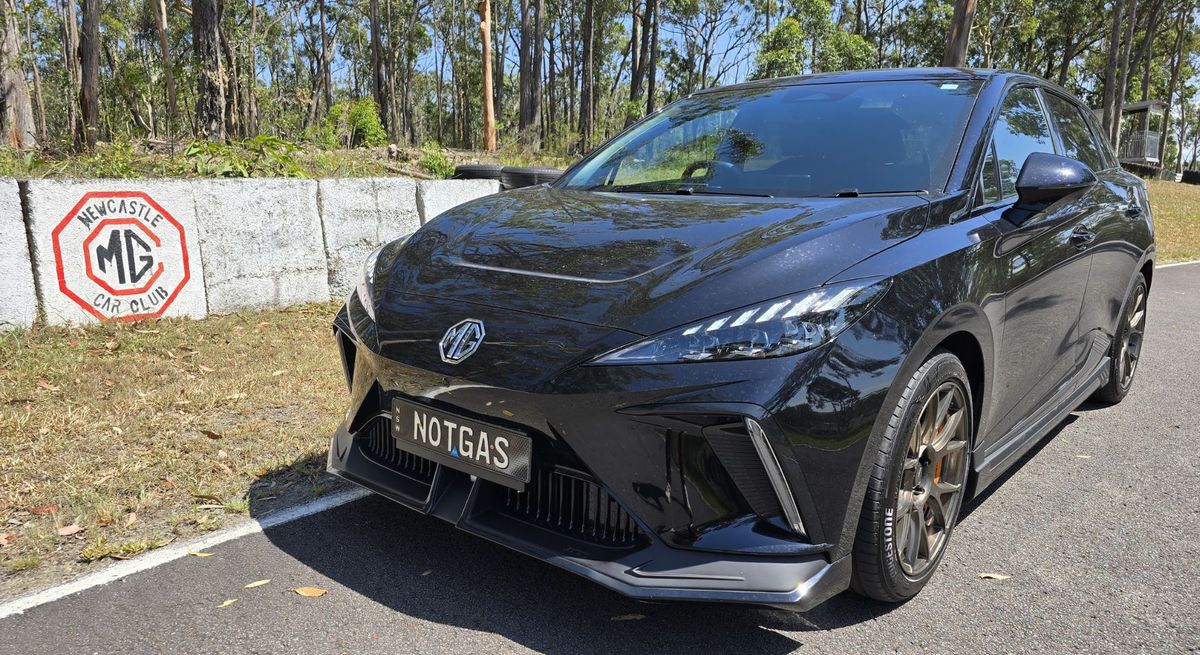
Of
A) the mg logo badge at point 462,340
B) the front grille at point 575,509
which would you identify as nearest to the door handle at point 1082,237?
the front grille at point 575,509

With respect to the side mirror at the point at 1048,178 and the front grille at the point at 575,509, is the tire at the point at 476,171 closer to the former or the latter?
the side mirror at the point at 1048,178

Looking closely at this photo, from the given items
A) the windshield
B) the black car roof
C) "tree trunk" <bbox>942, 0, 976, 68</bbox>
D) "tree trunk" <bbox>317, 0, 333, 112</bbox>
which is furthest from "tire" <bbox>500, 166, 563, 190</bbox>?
"tree trunk" <bbox>317, 0, 333, 112</bbox>

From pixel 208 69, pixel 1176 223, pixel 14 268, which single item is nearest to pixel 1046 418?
pixel 14 268

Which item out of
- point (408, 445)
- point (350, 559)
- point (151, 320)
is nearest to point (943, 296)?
point (408, 445)

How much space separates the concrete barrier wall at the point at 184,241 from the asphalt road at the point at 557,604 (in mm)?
3189

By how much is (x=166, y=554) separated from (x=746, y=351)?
2.12 meters

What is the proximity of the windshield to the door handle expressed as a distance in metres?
0.73

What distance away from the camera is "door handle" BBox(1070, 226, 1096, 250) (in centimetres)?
346

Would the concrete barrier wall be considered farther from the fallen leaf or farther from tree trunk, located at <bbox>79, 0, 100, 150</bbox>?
tree trunk, located at <bbox>79, 0, 100, 150</bbox>

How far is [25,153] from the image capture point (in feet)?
23.0

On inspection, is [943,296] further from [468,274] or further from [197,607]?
[197,607]

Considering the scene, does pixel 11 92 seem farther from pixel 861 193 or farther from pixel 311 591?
pixel 861 193

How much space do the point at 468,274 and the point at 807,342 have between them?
3.48ft

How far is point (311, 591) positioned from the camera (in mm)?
2658
